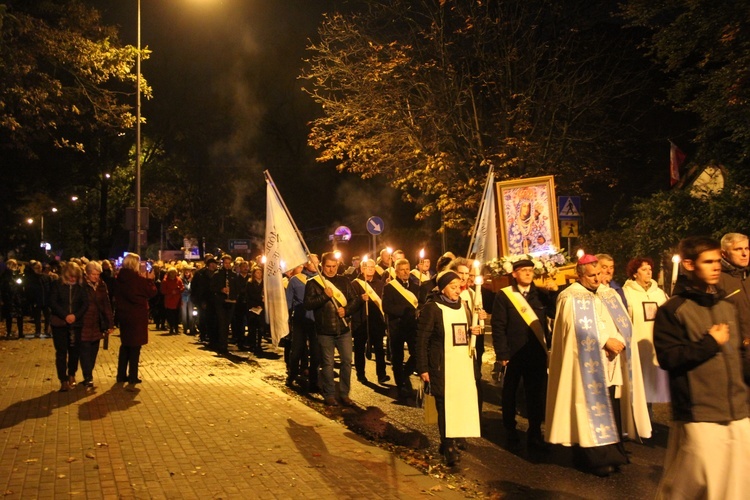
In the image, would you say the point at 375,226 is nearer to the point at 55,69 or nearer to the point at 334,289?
the point at 55,69

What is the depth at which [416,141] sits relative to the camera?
23.7 metres

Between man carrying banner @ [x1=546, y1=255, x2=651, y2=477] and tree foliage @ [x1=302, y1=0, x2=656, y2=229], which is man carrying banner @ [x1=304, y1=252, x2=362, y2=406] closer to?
man carrying banner @ [x1=546, y1=255, x2=651, y2=477]

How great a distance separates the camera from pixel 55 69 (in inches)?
848

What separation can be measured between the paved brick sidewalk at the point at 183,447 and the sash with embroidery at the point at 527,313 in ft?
6.41

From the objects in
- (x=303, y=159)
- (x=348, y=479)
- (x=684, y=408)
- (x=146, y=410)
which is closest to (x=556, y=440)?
(x=348, y=479)

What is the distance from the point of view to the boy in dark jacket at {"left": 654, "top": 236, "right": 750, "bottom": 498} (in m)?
4.71

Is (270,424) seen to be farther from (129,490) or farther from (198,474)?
(129,490)

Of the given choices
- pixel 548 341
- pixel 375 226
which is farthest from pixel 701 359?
pixel 375 226

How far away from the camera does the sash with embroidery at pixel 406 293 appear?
12.3 meters

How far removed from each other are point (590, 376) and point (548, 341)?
1.81m

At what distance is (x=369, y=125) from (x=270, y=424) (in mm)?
15552

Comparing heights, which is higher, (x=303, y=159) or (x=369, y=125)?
(x=303, y=159)

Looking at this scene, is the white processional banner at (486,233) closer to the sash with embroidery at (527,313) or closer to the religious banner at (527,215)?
the religious banner at (527,215)

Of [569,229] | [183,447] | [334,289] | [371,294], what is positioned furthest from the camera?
[569,229]
